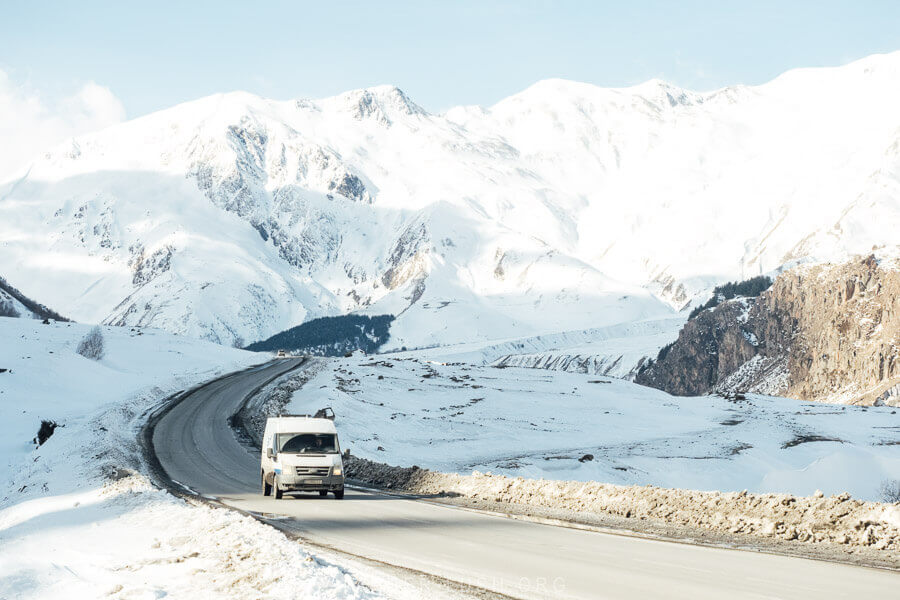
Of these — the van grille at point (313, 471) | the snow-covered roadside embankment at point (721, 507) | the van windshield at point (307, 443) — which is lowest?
the snow-covered roadside embankment at point (721, 507)

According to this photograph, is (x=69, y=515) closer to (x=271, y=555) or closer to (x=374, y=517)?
(x=374, y=517)

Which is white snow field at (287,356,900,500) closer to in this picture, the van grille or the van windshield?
the van windshield

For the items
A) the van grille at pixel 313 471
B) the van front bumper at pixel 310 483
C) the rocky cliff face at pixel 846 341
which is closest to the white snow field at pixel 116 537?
the van front bumper at pixel 310 483

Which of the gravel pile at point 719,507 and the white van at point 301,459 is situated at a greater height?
the white van at point 301,459

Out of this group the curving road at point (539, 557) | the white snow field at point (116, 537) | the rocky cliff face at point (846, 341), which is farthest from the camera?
the rocky cliff face at point (846, 341)

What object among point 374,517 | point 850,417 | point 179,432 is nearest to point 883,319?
point 850,417

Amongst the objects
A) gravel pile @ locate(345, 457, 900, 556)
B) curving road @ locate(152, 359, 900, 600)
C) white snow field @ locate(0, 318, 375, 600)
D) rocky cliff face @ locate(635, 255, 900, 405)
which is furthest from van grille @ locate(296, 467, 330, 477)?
rocky cliff face @ locate(635, 255, 900, 405)

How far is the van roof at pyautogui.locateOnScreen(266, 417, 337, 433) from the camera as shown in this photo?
26850mm

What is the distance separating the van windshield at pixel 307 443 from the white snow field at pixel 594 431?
69.4ft

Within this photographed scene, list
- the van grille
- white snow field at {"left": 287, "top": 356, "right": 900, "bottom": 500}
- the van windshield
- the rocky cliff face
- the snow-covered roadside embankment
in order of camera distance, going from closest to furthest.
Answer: the snow-covered roadside embankment → the van grille → the van windshield → white snow field at {"left": 287, "top": 356, "right": 900, "bottom": 500} → the rocky cliff face

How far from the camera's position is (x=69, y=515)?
22938 millimetres

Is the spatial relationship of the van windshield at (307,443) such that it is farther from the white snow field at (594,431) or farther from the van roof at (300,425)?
the white snow field at (594,431)

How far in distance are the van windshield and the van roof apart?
0.55 ft

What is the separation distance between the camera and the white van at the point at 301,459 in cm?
2536
